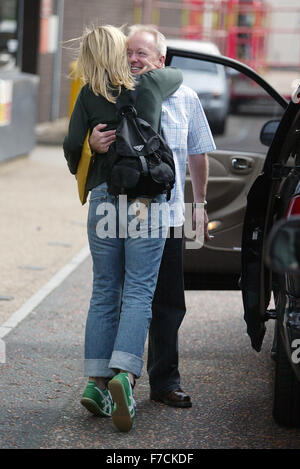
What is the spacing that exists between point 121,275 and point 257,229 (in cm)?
66

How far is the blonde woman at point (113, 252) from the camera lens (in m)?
3.98

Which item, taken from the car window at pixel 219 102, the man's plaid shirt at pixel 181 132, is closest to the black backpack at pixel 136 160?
the man's plaid shirt at pixel 181 132

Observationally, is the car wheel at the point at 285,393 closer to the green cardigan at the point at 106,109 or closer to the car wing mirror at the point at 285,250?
the green cardigan at the point at 106,109

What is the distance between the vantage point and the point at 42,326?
581 cm

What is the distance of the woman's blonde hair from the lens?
397 centimetres

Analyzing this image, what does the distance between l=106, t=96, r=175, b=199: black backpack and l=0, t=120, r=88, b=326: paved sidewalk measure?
2174 mm

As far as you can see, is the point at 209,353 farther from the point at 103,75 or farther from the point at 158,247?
the point at 103,75

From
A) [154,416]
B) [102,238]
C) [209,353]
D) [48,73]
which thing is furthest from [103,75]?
[48,73]

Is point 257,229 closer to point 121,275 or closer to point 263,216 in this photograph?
point 263,216

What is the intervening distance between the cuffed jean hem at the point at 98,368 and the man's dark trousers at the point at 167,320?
33cm

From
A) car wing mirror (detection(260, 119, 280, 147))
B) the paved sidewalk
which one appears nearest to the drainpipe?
the paved sidewalk

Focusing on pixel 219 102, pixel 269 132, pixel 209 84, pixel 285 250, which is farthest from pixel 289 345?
pixel 209 84

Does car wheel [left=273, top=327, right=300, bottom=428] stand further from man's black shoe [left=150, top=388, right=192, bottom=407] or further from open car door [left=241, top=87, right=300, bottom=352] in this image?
man's black shoe [left=150, top=388, right=192, bottom=407]
